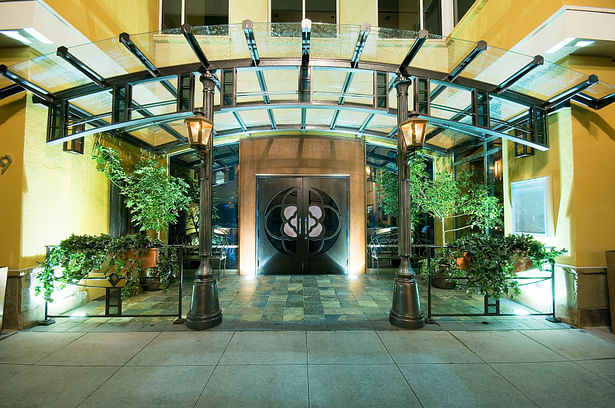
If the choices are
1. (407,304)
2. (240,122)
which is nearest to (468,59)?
(407,304)

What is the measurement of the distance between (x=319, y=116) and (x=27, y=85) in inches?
206

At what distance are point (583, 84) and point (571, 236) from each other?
224 cm

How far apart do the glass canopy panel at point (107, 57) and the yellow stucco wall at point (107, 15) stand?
0.85m

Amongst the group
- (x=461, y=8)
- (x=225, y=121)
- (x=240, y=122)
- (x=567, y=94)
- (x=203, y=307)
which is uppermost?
(x=461, y=8)

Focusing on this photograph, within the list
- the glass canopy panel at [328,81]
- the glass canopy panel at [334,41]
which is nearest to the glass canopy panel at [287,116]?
the glass canopy panel at [328,81]

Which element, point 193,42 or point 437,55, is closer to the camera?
point 193,42

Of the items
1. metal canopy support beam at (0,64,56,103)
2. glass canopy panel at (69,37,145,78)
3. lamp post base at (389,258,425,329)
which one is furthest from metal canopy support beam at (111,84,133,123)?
lamp post base at (389,258,425,329)

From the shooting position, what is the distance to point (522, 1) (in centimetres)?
464

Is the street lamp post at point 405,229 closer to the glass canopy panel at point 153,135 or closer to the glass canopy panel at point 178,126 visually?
the glass canopy panel at point 178,126

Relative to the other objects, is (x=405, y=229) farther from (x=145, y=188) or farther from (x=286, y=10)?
(x=286, y=10)

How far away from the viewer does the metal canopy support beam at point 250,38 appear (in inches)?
134

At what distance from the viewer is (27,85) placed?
3.91m

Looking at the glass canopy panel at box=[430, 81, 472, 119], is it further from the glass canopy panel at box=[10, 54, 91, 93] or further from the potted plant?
the glass canopy panel at box=[10, 54, 91, 93]

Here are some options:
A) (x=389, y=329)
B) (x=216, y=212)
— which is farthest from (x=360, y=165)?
(x=389, y=329)
